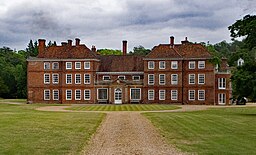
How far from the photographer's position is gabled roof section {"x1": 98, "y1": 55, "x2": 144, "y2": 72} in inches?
2808

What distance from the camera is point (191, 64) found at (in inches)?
2665

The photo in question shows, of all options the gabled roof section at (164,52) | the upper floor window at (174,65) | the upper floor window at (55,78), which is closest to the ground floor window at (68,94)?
the upper floor window at (55,78)

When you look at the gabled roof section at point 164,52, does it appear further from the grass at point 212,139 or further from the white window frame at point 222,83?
the grass at point 212,139

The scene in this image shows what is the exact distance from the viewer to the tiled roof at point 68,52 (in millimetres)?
70688

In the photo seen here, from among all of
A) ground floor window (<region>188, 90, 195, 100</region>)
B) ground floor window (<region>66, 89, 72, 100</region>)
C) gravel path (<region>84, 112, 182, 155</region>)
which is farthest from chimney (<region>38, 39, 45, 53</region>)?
gravel path (<region>84, 112, 182, 155</region>)

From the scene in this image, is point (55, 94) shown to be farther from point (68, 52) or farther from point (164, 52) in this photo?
point (164, 52)

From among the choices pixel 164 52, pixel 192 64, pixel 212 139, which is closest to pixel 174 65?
pixel 164 52

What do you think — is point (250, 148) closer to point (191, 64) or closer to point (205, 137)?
point (205, 137)

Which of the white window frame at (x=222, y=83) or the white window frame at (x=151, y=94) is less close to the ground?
the white window frame at (x=222, y=83)

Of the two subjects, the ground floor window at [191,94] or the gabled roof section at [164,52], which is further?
the gabled roof section at [164,52]

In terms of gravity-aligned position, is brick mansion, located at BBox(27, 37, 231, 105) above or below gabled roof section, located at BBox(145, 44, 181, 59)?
below

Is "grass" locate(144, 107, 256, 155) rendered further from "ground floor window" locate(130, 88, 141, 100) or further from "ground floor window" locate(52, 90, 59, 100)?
"ground floor window" locate(52, 90, 59, 100)

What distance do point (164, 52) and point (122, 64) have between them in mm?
7655

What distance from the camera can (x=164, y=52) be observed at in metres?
68.6
